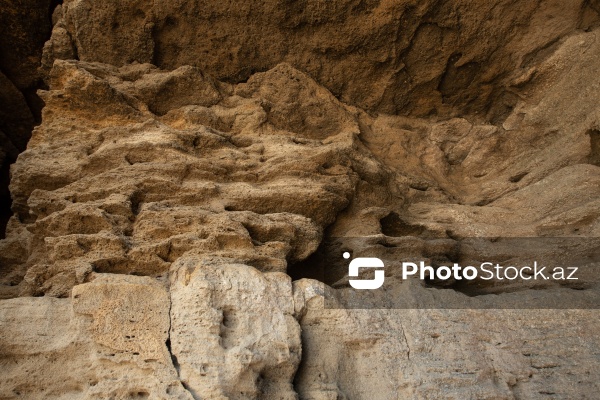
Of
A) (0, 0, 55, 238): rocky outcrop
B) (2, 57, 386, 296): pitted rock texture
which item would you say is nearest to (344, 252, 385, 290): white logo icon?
(2, 57, 386, 296): pitted rock texture

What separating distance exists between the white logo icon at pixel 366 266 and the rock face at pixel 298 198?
117 mm

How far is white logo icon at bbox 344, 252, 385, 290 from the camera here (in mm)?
4875

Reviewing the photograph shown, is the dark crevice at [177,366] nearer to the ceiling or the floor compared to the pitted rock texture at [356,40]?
nearer to the floor

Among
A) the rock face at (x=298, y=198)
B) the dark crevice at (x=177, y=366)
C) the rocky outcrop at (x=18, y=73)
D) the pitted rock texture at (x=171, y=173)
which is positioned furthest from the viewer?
the rocky outcrop at (x=18, y=73)

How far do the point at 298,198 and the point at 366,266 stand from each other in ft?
2.69

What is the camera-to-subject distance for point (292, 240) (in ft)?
16.4

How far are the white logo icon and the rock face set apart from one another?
0.12m

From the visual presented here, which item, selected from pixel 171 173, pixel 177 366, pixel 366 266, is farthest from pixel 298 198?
pixel 177 366

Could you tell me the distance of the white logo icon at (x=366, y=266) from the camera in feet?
16.0

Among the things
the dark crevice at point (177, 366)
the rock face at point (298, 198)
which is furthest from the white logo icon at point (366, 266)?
the dark crevice at point (177, 366)

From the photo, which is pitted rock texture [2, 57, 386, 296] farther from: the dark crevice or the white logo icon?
the dark crevice

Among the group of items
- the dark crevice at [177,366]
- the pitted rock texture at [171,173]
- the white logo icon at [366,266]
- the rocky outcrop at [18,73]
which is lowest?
the dark crevice at [177,366]

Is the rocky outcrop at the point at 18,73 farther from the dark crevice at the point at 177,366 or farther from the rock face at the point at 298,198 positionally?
the dark crevice at the point at 177,366

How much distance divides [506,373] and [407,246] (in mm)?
1446
